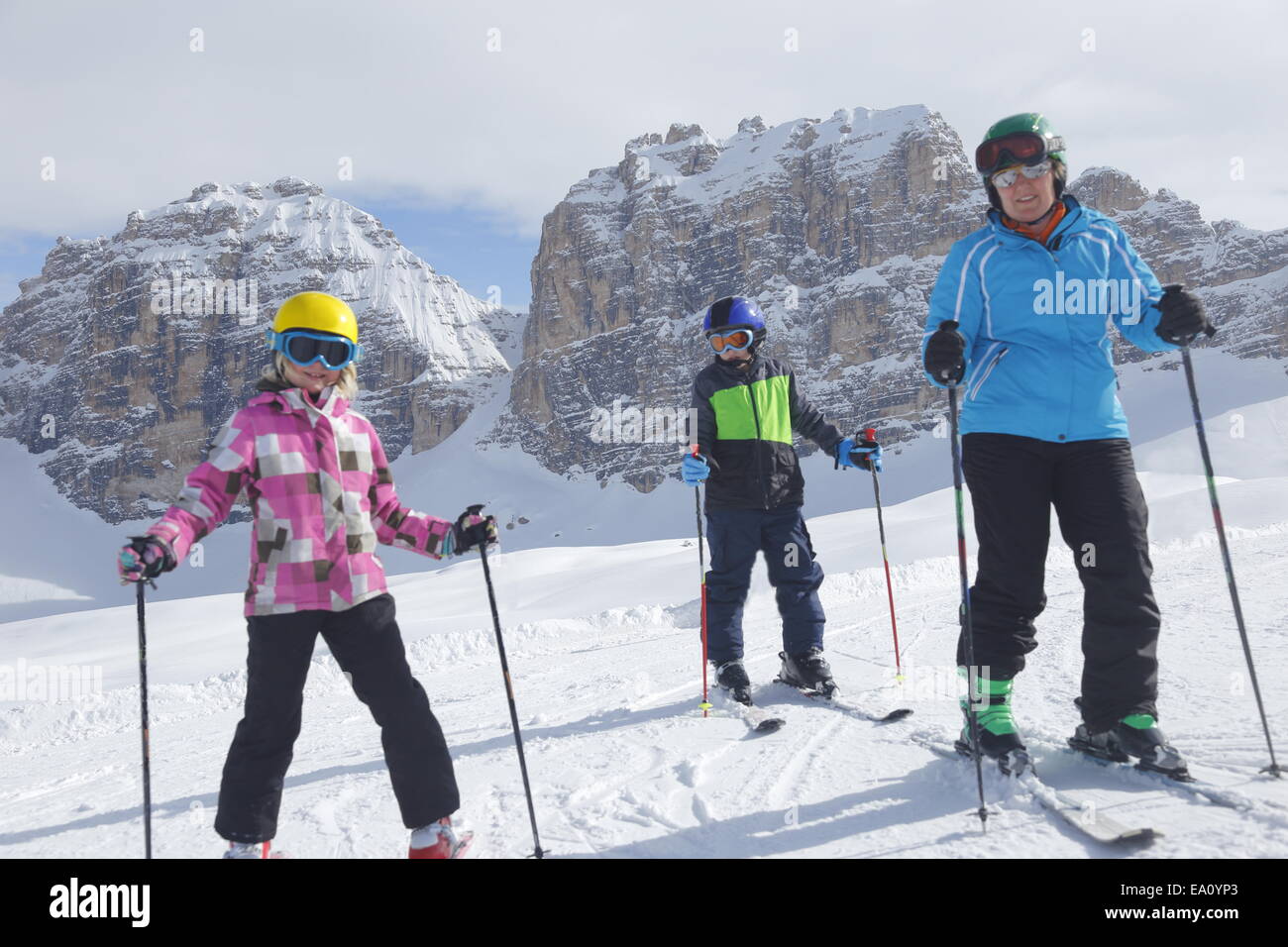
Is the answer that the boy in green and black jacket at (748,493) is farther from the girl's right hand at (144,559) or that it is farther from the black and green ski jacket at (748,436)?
the girl's right hand at (144,559)

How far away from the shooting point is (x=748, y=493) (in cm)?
458

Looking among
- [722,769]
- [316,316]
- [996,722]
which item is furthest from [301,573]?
[996,722]

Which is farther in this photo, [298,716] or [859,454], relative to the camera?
[859,454]

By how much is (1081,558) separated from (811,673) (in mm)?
1835

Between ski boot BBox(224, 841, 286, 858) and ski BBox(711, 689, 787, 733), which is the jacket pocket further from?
ski boot BBox(224, 841, 286, 858)

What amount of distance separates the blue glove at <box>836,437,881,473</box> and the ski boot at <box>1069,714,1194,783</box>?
186 cm

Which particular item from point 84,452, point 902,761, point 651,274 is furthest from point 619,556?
point 84,452

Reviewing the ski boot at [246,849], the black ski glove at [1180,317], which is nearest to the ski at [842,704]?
the black ski glove at [1180,317]

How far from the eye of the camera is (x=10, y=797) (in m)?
4.56

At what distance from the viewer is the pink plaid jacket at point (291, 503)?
2.50 meters

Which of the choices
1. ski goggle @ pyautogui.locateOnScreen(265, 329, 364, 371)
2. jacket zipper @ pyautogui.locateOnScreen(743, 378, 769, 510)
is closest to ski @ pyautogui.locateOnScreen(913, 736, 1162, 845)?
jacket zipper @ pyautogui.locateOnScreen(743, 378, 769, 510)

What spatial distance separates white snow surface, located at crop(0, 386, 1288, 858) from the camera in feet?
8.55

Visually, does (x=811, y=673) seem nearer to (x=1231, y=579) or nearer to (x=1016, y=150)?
(x=1231, y=579)
